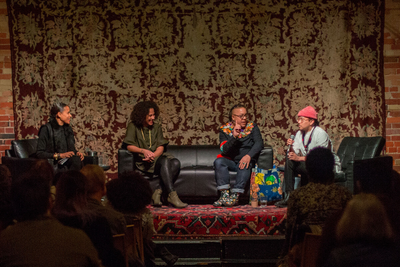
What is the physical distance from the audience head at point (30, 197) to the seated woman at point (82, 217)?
275mm

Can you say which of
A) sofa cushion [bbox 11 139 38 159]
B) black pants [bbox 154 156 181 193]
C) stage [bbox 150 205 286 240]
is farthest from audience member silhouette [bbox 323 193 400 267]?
sofa cushion [bbox 11 139 38 159]

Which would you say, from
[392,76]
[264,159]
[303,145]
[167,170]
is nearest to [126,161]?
[167,170]

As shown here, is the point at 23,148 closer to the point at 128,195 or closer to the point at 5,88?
the point at 5,88

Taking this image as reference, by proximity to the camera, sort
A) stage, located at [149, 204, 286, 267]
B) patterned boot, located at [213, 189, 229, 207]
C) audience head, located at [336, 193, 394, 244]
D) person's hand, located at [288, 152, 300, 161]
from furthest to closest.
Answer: patterned boot, located at [213, 189, 229, 207], person's hand, located at [288, 152, 300, 161], stage, located at [149, 204, 286, 267], audience head, located at [336, 193, 394, 244]

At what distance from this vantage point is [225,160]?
4.57 metres

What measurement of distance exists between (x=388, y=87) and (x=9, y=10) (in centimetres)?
508

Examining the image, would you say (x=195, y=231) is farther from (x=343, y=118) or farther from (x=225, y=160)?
(x=343, y=118)

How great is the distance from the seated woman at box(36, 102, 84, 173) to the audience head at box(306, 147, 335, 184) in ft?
9.90

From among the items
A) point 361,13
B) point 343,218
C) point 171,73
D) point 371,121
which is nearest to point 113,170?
point 171,73

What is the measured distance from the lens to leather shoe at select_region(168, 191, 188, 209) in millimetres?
4289

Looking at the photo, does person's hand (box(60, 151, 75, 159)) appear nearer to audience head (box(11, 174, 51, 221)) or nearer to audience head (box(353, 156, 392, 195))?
audience head (box(11, 174, 51, 221))

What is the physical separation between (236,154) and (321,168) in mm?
2514

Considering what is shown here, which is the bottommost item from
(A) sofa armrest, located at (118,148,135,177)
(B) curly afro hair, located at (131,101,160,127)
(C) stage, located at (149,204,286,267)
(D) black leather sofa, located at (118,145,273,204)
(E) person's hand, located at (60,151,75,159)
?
(C) stage, located at (149,204,286,267)

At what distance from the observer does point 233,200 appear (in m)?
4.34
